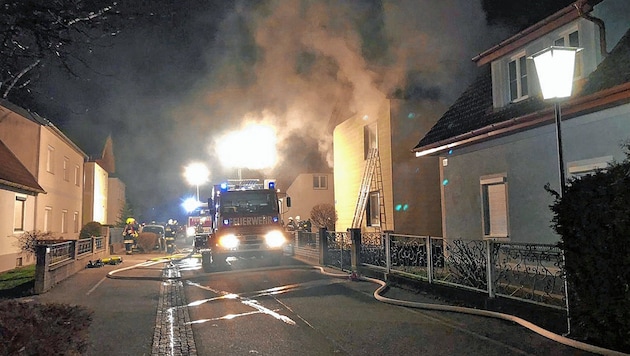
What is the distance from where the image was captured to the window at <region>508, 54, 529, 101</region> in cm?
1106

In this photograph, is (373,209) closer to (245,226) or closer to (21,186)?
(245,226)

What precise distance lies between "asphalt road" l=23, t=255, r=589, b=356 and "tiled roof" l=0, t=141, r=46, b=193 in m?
4.74

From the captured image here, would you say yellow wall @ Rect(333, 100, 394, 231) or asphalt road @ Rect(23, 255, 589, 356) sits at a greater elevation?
yellow wall @ Rect(333, 100, 394, 231)

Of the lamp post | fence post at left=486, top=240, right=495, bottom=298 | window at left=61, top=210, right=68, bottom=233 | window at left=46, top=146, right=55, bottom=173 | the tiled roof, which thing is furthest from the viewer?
window at left=61, top=210, right=68, bottom=233

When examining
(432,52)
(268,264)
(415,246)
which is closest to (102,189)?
(268,264)

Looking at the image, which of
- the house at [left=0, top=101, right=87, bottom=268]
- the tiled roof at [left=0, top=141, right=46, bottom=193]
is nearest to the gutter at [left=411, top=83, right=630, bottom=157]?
the tiled roof at [left=0, top=141, right=46, bottom=193]

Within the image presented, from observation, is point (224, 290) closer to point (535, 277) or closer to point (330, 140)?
point (535, 277)

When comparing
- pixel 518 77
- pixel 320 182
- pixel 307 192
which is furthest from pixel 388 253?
pixel 320 182

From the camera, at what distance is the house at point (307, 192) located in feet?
125

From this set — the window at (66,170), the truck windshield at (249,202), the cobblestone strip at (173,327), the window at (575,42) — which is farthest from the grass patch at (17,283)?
the window at (575,42)

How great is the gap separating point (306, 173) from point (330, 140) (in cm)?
1101

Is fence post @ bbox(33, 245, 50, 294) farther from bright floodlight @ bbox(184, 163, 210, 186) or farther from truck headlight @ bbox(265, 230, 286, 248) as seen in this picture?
bright floodlight @ bbox(184, 163, 210, 186)

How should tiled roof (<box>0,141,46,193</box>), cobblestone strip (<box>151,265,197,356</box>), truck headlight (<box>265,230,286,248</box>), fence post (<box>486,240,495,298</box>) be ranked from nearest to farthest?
cobblestone strip (<box>151,265,197,356</box>), fence post (<box>486,240,495,298</box>), tiled roof (<box>0,141,46,193</box>), truck headlight (<box>265,230,286,248</box>)

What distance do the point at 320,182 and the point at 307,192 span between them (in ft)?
4.14
